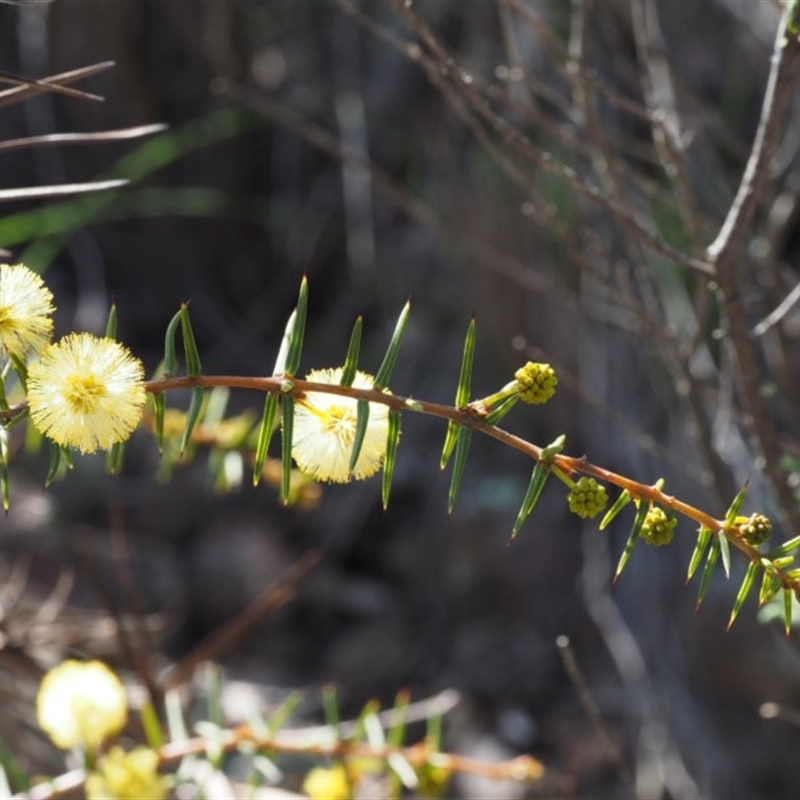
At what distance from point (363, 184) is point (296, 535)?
88 cm

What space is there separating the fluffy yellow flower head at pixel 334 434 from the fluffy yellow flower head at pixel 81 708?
0.50 m

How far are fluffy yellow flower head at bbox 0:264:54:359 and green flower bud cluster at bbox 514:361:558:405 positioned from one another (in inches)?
11.9

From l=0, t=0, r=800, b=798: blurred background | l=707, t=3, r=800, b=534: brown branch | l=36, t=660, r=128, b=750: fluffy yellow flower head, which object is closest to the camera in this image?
l=707, t=3, r=800, b=534: brown branch

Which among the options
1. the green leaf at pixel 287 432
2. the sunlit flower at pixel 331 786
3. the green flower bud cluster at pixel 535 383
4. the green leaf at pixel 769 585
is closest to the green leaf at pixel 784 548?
the green leaf at pixel 769 585

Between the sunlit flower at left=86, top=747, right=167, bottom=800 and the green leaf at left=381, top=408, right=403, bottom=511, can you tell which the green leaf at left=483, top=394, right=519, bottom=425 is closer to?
the green leaf at left=381, top=408, right=403, bottom=511

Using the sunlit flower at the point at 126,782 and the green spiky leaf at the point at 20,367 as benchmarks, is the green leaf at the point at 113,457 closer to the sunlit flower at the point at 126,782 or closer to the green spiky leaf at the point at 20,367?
the green spiky leaf at the point at 20,367

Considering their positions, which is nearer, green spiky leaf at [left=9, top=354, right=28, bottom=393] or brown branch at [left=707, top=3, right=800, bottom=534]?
green spiky leaf at [left=9, top=354, right=28, bottom=393]

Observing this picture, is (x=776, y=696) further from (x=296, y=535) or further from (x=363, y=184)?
(x=363, y=184)

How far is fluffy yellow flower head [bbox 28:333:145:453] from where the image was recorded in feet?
2.40

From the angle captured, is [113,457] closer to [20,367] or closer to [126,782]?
[20,367]

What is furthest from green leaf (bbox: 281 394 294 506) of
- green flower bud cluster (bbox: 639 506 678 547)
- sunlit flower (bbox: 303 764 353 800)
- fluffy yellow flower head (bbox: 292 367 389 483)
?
sunlit flower (bbox: 303 764 353 800)

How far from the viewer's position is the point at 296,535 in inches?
106

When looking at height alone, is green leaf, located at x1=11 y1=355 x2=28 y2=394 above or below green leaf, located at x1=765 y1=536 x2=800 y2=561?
above

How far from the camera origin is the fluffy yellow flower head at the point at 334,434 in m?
0.77
